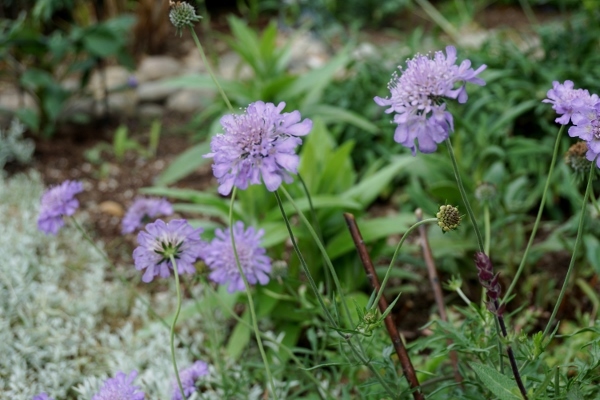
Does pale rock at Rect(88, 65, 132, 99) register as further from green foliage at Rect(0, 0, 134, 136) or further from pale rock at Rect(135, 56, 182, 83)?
green foliage at Rect(0, 0, 134, 136)

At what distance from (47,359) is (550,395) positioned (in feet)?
4.68

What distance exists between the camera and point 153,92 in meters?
4.16

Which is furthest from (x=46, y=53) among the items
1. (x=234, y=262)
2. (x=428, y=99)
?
(x=428, y=99)

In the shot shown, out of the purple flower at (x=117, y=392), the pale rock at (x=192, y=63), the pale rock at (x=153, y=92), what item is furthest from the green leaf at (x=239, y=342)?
the pale rock at (x=192, y=63)

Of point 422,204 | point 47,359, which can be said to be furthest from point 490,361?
point 47,359

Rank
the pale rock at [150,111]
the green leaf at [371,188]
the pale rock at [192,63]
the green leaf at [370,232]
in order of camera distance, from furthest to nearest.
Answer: the pale rock at [192,63] < the pale rock at [150,111] < the green leaf at [371,188] < the green leaf at [370,232]

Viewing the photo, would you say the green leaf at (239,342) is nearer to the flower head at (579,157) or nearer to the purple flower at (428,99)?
the flower head at (579,157)

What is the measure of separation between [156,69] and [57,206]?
3147mm

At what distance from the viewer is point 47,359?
200cm

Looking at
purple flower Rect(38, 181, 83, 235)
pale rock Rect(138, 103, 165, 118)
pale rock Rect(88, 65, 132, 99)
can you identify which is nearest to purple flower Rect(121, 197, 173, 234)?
purple flower Rect(38, 181, 83, 235)

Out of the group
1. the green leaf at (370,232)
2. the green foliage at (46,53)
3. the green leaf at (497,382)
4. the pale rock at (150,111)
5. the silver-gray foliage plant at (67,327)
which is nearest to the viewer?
the green leaf at (497,382)

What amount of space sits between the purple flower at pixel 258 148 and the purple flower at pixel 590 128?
35 cm

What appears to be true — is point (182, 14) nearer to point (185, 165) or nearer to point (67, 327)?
point (67, 327)

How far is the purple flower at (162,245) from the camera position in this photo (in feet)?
3.73
